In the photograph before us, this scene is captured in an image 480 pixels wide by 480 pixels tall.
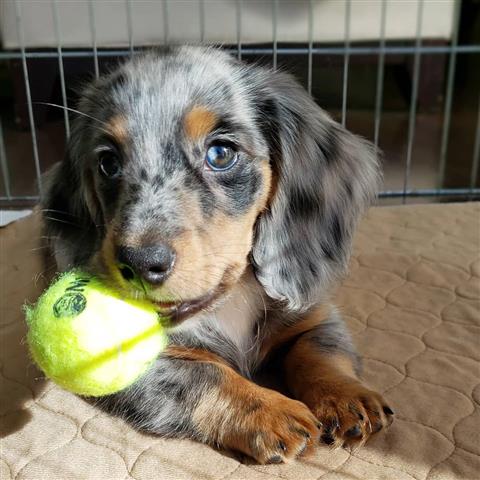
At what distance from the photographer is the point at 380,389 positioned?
62.4 inches

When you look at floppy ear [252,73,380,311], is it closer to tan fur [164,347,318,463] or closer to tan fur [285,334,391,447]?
tan fur [285,334,391,447]

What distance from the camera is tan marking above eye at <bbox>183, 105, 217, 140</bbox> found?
1.42 meters

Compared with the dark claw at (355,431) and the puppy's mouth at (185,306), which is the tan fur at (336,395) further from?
the puppy's mouth at (185,306)

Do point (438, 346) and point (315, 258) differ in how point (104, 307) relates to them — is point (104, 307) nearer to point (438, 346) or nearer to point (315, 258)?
point (315, 258)

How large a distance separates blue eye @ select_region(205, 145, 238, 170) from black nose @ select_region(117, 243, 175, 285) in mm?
298

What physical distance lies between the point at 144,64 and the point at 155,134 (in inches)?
8.8

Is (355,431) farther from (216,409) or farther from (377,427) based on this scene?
(216,409)

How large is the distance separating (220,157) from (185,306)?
1.06ft

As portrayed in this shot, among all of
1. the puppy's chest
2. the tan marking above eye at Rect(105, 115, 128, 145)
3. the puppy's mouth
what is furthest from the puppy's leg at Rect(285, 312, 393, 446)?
the tan marking above eye at Rect(105, 115, 128, 145)

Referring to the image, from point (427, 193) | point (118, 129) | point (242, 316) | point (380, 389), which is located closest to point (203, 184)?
point (118, 129)

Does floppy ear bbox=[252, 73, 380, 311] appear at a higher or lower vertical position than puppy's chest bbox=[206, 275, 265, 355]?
higher

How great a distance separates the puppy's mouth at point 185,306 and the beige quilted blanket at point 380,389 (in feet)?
0.88

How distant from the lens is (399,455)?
53.4 inches

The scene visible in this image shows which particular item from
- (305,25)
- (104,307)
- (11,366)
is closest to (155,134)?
(104,307)
